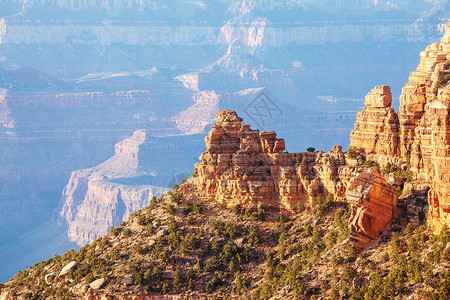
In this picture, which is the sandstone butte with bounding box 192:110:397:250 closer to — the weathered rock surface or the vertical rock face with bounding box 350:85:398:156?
the vertical rock face with bounding box 350:85:398:156

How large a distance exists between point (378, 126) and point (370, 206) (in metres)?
8.29

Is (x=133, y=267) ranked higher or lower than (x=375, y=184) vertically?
lower

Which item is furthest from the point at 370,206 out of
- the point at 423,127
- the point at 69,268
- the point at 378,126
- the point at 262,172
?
the point at 69,268

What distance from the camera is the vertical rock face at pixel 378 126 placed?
65250 millimetres

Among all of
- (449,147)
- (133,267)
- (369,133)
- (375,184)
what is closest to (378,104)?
(369,133)

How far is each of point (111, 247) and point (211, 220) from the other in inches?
342

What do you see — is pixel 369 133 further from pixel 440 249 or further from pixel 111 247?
pixel 111 247

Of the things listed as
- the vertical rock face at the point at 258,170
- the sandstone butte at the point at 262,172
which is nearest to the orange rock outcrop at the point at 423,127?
the sandstone butte at the point at 262,172

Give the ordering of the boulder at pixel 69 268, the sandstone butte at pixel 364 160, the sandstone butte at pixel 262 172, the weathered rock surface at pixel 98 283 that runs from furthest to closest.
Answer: the boulder at pixel 69 268, the weathered rock surface at pixel 98 283, the sandstone butte at pixel 262 172, the sandstone butte at pixel 364 160

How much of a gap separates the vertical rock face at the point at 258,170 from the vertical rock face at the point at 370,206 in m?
7.39

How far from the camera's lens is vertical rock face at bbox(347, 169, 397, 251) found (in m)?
59.8

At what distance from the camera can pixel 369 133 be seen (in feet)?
220

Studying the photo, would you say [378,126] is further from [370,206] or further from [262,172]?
[262,172]

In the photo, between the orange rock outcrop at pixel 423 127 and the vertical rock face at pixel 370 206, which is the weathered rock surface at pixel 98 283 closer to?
the vertical rock face at pixel 370 206
